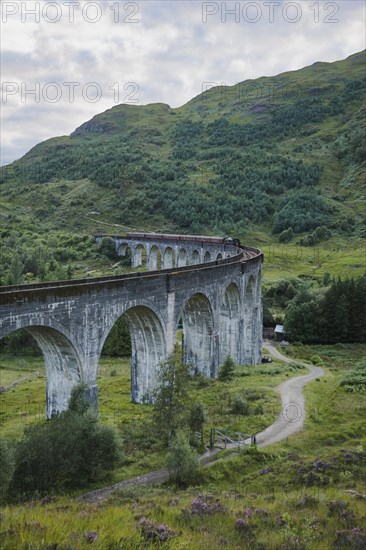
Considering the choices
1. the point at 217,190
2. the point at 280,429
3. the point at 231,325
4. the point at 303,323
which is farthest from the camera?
the point at 217,190

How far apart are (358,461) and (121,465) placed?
42.5ft

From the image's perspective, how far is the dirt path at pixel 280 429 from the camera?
2135 centimetres

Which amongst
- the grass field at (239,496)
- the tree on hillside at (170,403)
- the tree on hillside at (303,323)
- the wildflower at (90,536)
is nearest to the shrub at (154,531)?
the grass field at (239,496)

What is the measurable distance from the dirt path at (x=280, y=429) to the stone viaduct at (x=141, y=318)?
22.3 feet

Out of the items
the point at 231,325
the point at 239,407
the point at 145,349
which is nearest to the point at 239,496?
the point at 239,407

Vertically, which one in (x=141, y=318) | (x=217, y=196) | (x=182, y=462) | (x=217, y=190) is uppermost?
(x=217, y=190)

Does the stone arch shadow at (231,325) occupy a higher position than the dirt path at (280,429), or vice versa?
the stone arch shadow at (231,325)

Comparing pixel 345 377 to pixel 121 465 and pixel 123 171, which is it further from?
pixel 123 171

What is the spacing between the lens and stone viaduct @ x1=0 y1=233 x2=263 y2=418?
980 inches

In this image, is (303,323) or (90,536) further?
(303,323)

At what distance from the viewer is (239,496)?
59.1 feet

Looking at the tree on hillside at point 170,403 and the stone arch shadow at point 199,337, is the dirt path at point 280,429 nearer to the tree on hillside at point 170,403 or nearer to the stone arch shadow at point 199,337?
the tree on hillside at point 170,403

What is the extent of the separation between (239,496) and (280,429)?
12.4 metres

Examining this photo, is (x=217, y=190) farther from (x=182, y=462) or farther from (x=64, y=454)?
(x=64, y=454)
